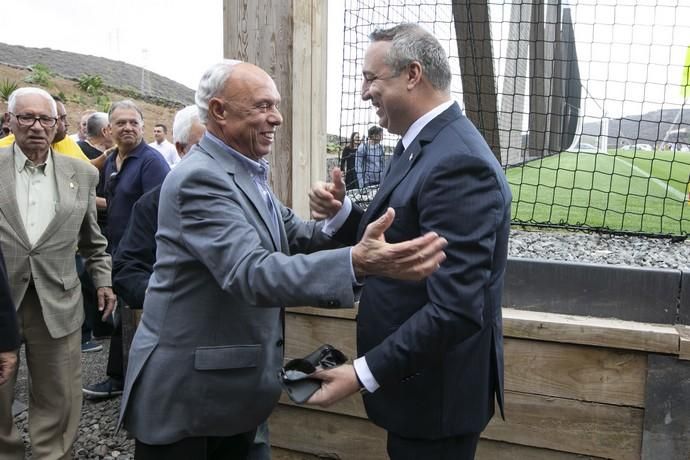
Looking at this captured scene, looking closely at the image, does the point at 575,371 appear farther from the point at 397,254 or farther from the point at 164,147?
the point at 164,147

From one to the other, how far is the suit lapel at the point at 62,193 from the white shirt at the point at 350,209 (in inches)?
66.2

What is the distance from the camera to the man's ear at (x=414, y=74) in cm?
178

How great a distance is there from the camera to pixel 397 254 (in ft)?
4.60

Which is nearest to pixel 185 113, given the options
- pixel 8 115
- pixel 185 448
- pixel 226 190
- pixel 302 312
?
pixel 8 115

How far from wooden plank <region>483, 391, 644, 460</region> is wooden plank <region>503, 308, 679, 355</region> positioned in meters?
0.27

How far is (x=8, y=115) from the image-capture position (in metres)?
3.15

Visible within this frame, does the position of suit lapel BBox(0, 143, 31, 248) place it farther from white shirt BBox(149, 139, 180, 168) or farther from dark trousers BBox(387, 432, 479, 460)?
white shirt BBox(149, 139, 180, 168)

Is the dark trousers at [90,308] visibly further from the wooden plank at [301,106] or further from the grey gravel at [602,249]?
the grey gravel at [602,249]

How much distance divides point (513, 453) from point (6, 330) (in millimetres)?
2191

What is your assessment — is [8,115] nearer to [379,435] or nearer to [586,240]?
[379,435]

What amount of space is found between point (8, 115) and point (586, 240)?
347 centimetres

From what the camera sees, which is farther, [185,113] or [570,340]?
[185,113]

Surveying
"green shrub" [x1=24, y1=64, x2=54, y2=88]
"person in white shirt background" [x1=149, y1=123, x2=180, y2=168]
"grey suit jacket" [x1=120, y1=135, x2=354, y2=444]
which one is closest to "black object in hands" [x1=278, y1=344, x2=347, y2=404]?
"grey suit jacket" [x1=120, y1=135, x2=354, y2=444]

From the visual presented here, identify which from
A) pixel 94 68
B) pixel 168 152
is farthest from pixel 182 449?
pixel 94 68
